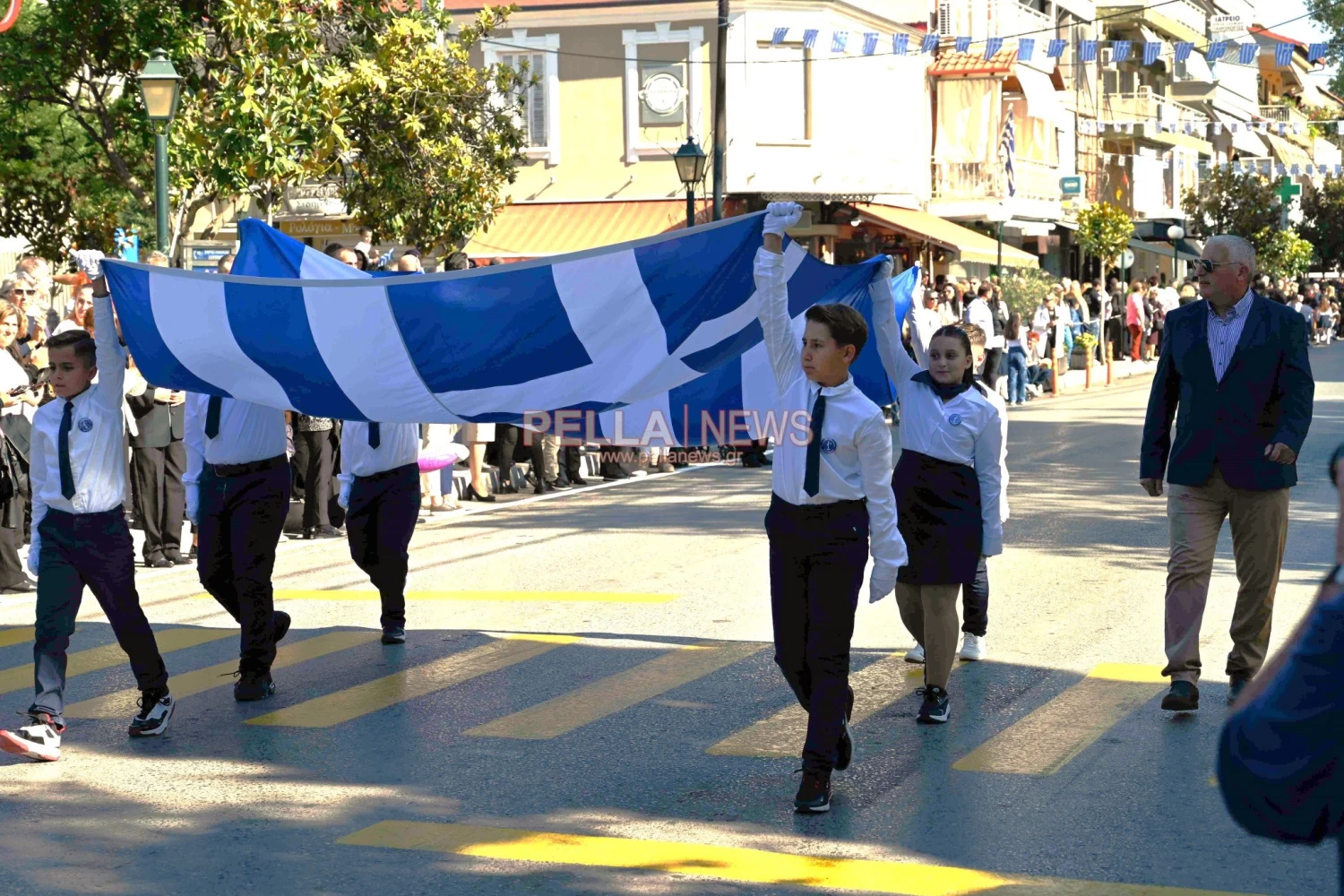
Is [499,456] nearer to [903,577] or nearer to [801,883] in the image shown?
[903,577]

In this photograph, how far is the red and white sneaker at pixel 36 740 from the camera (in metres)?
6.91

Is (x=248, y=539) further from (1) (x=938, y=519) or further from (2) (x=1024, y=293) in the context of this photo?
(2) (x=1024, y=293)

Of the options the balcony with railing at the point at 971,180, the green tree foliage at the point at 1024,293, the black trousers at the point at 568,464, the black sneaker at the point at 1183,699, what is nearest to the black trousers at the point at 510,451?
the black trousers at the point at 568,464

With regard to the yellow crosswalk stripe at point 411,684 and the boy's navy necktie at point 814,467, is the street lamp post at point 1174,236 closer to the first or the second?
the yellow crosswalk stripe at point 411,684

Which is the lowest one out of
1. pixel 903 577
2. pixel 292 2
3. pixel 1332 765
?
pixel 903 577

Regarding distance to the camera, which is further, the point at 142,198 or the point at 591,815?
the point at 142,198

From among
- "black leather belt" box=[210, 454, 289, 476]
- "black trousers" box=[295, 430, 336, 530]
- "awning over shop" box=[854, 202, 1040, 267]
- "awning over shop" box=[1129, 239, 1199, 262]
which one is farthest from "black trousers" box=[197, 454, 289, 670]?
"awning over shop" box=[1129, 239, 1199, 262]

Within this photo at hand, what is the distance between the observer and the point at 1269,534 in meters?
→ 7.59

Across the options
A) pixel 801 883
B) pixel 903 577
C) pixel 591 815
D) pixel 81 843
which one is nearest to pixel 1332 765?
pixel 801 883

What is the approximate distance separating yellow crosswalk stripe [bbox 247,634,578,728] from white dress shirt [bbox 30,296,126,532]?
4.13 feet

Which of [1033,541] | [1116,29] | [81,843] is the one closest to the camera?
[81,843]

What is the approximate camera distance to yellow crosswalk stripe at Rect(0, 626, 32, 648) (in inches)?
384

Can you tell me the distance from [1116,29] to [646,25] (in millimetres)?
32618

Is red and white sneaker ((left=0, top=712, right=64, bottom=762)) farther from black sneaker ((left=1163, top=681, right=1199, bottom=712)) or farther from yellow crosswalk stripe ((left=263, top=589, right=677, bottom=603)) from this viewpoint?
black sneaker ((left=1163, top=681, right=1199, bottom=712))
